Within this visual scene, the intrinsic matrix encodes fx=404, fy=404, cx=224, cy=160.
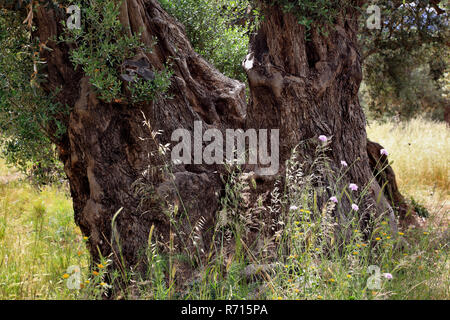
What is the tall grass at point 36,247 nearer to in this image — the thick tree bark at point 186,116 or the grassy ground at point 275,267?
the grassy ground at point 275,267

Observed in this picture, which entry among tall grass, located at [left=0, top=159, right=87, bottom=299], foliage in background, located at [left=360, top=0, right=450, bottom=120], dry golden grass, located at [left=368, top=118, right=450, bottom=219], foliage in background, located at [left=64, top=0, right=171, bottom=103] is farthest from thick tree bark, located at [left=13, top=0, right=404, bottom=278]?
dry golden grass, located at [left=368, top=118, right=450, bottom=219]

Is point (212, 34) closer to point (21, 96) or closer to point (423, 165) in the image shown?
point (21, 96)

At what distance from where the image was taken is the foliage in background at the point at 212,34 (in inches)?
237

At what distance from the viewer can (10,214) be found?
6.31 metres

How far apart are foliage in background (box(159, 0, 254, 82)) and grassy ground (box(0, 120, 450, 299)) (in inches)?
130

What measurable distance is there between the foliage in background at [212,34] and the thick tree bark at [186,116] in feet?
3.26

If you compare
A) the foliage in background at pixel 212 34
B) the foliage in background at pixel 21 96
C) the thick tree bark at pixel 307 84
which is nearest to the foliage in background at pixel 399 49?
the thick tree bark at pixel 307 84

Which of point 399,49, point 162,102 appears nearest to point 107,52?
point 162,102

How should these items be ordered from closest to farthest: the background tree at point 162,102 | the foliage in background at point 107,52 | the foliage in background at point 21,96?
the foliage in background at point 107,52, the background tree at point 162,102, the foliage in background at point 21,96

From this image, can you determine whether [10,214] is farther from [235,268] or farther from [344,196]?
[344,196]

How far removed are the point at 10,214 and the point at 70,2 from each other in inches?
152

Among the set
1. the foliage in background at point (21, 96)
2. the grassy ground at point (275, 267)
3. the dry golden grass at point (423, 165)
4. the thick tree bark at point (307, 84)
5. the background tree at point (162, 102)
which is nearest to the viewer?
the grassy ground at point (275, 267)

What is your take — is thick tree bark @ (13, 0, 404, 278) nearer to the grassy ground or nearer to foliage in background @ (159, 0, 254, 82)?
the grassy ground

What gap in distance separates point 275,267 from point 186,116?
74.8 inches
